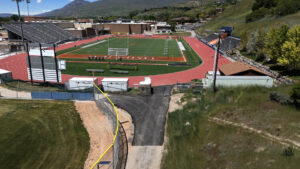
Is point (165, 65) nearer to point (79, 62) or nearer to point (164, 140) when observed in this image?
point (79, 62)

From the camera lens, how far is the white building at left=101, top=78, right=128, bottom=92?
27750mm

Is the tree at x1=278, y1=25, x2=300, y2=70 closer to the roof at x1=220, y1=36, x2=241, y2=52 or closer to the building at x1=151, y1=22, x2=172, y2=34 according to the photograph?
the roof at x1=220, y1=36, x2=241, y2=52

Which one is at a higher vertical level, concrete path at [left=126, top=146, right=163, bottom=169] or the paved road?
the paved road

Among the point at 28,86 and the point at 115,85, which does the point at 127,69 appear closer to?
the point at 115,85

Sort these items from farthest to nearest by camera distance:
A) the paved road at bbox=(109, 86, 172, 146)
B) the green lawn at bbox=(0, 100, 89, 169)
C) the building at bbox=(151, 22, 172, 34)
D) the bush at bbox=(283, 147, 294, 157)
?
the building at bbox=(151, 22, 172, 34), the paved road at bbox=(109, 86, 172, 146), the green lawn at bbox=(0, 100, 89, 169), the bush at bbox=(283, 147, 294, 157)

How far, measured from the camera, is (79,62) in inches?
1832

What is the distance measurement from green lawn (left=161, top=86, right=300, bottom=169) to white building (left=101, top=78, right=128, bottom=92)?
910 cm

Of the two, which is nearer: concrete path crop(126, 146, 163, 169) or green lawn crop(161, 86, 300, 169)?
green lawn crop(161, 86, 300, 169)

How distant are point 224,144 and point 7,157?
15.2 meters

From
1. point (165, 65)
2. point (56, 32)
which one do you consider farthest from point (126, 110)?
point (56, 32)

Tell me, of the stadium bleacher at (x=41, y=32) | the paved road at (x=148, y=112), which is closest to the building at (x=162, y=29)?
the stadium bleacher at (x=41, y=32)

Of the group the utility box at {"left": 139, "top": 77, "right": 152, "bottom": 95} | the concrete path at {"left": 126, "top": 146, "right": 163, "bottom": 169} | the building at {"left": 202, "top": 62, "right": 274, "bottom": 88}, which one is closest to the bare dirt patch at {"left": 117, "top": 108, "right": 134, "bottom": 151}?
the concrete path at {"left": 126, "top": 146, "right": 163, "bottom": 169}

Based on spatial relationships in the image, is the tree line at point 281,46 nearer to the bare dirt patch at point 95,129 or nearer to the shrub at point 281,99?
the shrub at point 281,99

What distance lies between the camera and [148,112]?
2208 centimetres
